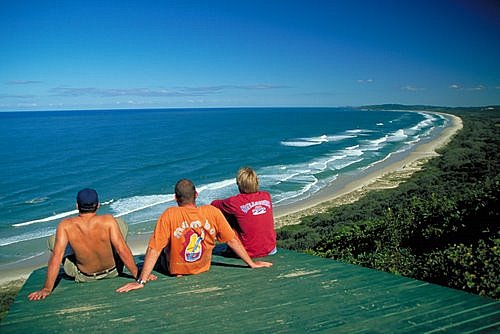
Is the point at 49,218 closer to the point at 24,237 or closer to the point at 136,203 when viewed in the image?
the point at 24,237

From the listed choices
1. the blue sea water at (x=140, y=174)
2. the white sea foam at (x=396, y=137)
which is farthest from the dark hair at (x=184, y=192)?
the white sea foam at (x=396, y=137)

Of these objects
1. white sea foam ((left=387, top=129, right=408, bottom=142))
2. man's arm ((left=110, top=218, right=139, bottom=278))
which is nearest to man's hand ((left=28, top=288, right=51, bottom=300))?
man's arm ((left=110, top=218, right=139, bottom=278))

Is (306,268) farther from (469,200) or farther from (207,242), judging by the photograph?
(469,200)

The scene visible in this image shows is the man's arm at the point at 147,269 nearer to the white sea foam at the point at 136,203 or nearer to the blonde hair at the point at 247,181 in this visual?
the blonde hair at the point at 247,181

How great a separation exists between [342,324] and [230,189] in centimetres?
2415

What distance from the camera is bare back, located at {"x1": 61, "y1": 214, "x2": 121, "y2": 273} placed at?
4121mm

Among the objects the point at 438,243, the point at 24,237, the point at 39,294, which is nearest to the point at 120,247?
the point at 39,294

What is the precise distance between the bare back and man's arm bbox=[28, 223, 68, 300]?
5 centimetres

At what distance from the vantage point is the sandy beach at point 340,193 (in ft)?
48.8

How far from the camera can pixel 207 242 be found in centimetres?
439

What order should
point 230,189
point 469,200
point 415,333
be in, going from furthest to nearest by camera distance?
point 230,189 < point 469,200 < point 415,333

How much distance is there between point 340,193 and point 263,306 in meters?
23.8

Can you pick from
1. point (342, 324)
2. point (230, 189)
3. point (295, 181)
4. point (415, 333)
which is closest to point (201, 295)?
point (342, 324)

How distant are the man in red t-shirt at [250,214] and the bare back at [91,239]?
57.5 inches
